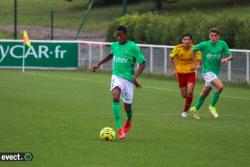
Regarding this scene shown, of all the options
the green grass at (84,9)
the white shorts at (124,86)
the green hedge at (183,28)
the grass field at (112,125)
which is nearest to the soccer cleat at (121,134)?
the grass field at (112,125)

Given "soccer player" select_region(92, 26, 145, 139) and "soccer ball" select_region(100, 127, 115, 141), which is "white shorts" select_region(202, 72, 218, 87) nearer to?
"soccer player" select_region(92, 26, 145, 139)

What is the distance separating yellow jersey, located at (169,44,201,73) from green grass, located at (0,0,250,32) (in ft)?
98.6

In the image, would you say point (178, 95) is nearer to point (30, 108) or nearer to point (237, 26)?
point (30, 108)

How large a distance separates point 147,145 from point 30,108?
7295mm

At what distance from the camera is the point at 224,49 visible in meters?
21.3

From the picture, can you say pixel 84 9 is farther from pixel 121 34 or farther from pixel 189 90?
pixel 121 34

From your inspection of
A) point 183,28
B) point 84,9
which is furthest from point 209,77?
point 84,9

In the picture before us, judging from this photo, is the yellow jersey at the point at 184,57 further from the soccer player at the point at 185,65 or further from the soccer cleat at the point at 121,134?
the soccer cleat at the point at 121,134

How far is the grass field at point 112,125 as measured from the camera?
14.0 m

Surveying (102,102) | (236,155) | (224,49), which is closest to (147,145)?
(236,155)

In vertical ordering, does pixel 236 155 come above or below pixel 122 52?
below

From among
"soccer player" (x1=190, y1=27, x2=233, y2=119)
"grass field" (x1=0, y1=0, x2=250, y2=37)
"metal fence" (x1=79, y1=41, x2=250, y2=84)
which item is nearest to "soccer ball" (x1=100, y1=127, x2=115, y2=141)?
"soccer player" (x1=190, y1=27, x2=233, y2=119)

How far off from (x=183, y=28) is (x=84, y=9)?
23.3m

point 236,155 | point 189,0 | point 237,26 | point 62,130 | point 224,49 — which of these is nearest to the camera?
point 236,155
